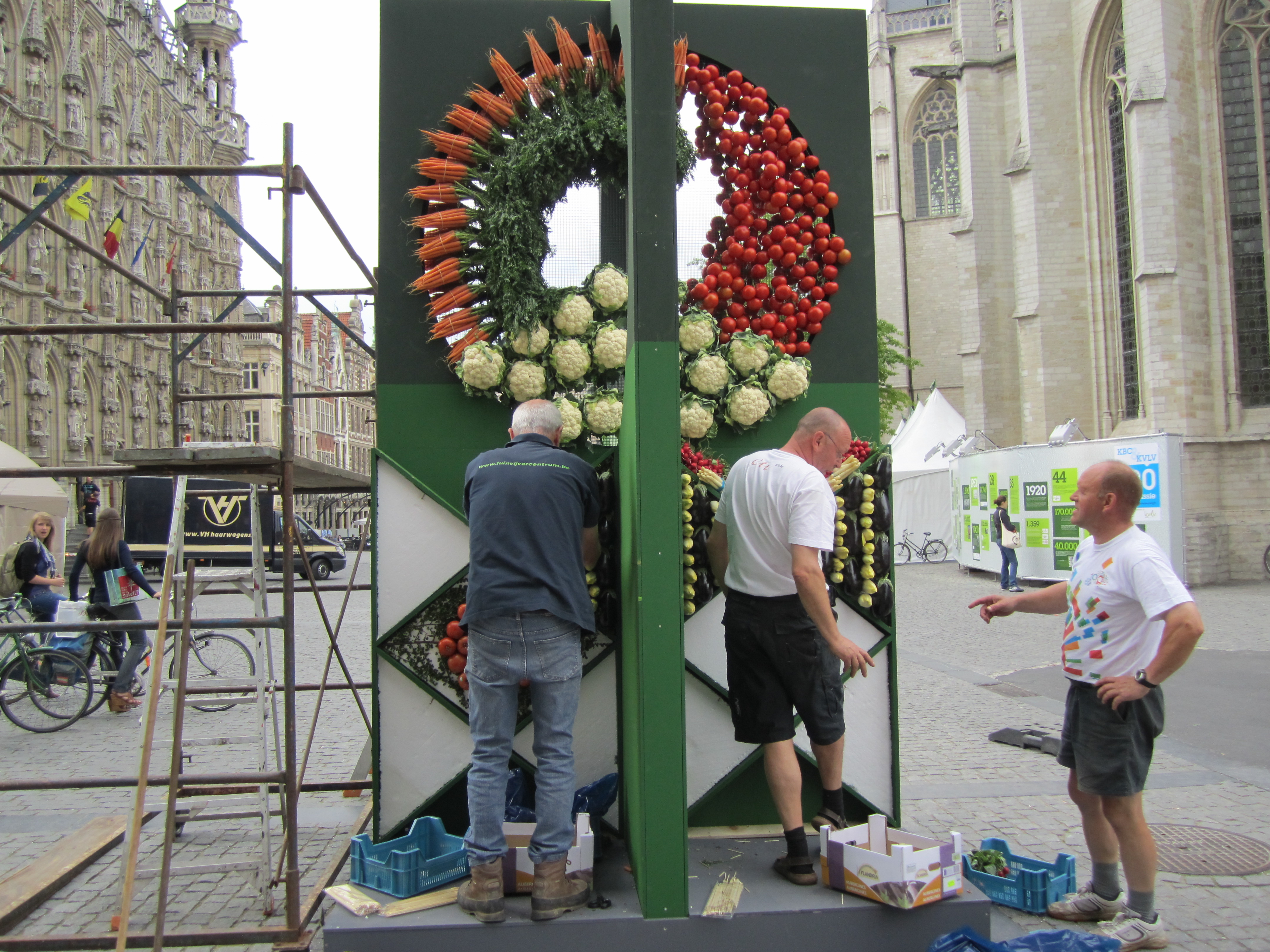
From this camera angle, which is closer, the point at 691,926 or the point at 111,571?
the point at 691,926

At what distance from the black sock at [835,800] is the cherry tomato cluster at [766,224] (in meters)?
2.12

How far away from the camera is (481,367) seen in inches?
188

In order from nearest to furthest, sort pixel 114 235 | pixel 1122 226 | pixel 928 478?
pixel 114 235
pixel 1122 226
pixel 928 478

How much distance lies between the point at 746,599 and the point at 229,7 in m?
72.8

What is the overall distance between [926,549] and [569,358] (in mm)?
24597

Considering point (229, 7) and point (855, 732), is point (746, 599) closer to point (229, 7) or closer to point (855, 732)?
point (855, 732)

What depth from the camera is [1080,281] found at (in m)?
27.1

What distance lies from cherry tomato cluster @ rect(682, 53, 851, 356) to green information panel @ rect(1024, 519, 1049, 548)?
15.1 meters

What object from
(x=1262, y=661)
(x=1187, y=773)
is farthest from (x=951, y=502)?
(x=1187, y=773)

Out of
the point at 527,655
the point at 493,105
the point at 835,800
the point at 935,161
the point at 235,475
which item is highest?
the point at 935,161

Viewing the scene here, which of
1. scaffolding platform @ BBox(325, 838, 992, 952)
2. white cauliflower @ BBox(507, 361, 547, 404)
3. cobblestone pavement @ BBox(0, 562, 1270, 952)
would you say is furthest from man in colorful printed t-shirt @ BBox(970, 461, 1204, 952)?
white cauliflower @ BBox(507, 361, 547, 404)

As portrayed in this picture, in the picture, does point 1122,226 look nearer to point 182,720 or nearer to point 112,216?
point 182,720

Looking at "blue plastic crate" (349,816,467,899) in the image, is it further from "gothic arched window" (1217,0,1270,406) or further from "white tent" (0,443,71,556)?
"gothic arched window" (1217,0,1270,406)

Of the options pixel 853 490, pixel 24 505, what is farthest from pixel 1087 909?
pixel 24 505
